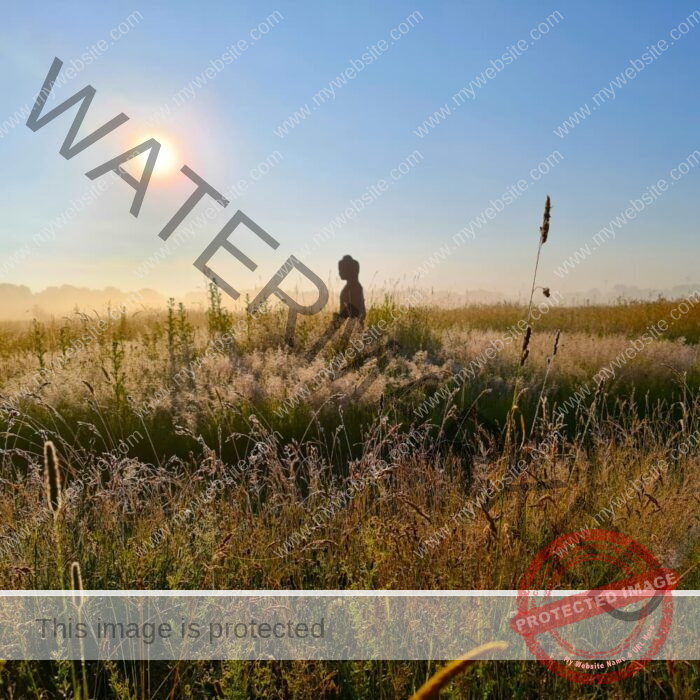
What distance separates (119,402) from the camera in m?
5.76

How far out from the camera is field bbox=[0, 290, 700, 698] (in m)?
2.22

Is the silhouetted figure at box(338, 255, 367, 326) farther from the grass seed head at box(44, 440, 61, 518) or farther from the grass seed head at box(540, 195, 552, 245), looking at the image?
the grass seed head at box(44, 440, 61, 518)

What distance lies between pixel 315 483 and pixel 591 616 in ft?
5.38

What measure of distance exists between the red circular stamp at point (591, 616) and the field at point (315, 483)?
7 centimetres

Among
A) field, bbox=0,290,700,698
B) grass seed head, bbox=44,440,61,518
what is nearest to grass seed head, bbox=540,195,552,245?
field, bbox=0,290,700,698

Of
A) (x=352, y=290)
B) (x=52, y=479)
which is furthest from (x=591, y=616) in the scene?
(x=352, y=290)

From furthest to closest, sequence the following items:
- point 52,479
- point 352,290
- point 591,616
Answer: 1. point 352,290
2. point 591,616
3. point 52,479

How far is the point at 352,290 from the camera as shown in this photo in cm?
950

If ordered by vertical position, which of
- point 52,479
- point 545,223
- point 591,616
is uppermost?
point 545,223

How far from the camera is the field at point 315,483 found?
7.29 ft

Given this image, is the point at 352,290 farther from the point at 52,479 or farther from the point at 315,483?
the point at 52,479

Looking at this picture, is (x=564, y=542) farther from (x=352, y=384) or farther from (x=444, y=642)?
(x=352, y=384)

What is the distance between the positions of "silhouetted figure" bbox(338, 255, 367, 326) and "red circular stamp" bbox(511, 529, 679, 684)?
6.91 meters

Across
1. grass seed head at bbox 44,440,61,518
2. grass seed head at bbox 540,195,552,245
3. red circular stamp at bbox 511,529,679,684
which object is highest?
grass seed head at bbox 540,195,552,245
